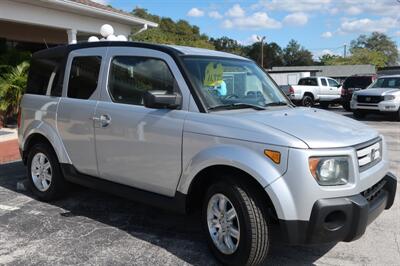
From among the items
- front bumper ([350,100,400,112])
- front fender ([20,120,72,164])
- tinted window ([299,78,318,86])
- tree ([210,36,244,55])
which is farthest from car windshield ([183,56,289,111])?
tree ([210,36,244,55])

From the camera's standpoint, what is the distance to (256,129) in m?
3.68

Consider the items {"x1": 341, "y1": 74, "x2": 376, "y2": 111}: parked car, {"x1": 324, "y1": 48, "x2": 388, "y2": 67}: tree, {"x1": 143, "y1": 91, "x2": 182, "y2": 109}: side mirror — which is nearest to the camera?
{"x1": 143, "y1": 91, "x2": 182, "y2": 109}: side mirror

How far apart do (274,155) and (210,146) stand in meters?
0.62

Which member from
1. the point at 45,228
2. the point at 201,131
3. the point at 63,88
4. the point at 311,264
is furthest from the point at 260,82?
the point at 45,228

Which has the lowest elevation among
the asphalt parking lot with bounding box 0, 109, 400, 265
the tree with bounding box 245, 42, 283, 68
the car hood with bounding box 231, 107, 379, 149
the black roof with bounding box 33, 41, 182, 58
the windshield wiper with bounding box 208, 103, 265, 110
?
the asphalt parking lot with bounding box 0, 109, 400, 265

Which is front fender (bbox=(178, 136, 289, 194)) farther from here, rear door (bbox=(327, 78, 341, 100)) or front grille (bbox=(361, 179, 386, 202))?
rear door (bbox=(327, 78, 341, 100))

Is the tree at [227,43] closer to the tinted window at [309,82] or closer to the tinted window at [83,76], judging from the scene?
the tinted window at [309,82]

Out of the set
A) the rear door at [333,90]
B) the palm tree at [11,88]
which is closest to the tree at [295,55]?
the rear door at [333,90]

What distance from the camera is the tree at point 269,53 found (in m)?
106

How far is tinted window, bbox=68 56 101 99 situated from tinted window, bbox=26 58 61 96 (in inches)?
14.8

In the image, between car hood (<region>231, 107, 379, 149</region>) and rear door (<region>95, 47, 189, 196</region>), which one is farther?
rear door (<region>95, 47, 189, 196</region>)

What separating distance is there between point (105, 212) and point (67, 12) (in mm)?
9886

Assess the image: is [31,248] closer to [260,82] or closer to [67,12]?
[260,82]

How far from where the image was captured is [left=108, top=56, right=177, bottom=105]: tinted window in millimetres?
4465
